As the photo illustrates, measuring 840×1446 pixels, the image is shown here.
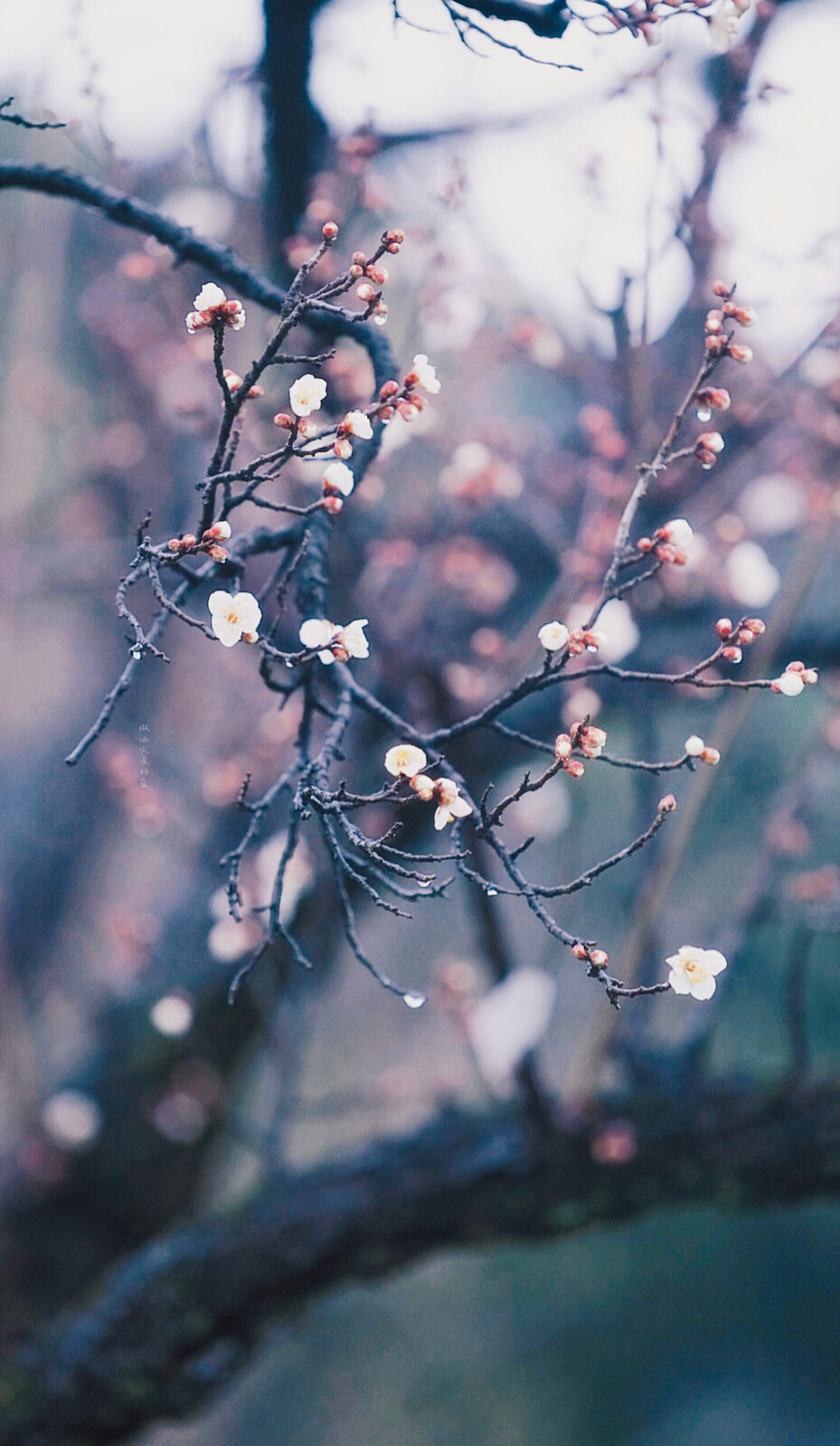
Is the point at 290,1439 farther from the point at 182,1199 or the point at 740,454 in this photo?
the point at 740,454

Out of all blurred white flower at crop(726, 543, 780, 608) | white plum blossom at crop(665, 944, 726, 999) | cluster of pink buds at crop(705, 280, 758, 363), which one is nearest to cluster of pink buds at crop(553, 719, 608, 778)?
white plum blossom at crop(665, 944, 726, 999)

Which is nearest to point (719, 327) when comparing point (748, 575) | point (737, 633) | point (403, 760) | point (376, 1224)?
point (737, 633)

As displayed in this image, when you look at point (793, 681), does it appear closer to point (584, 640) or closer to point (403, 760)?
point (584, 640)

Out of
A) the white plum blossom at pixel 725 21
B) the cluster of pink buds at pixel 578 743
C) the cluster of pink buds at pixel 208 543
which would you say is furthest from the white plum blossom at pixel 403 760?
the white plum blossom at pixel 725 21

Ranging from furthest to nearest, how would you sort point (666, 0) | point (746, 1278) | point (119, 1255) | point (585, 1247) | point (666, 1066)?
1. point (585, 1247)
2. point (746, 1278)
3. point (119, 1255)
4. point (666, 1066)
5. point (666, 0)

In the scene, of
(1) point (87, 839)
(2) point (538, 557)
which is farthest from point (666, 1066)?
(1) point (87, 839)

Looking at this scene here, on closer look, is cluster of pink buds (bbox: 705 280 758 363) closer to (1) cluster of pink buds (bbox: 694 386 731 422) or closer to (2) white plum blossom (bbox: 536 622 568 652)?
(1) cluster of pink buds (bbox: 694 386 731 422)

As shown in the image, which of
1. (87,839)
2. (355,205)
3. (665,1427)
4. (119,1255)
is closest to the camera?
(355,205)
